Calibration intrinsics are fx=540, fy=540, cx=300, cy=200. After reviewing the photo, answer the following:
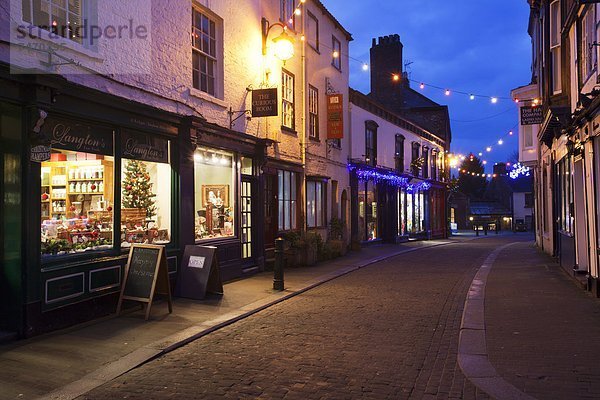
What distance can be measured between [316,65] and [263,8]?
14.6 ft

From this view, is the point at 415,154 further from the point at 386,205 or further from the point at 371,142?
the point at 371,142

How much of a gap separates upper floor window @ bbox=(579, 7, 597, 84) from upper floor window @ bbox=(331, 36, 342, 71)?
33.2 feet

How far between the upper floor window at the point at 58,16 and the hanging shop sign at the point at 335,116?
471 inches

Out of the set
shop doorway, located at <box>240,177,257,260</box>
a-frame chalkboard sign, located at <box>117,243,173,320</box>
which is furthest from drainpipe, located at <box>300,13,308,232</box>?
a-frame chalkboard sign, located at <box>117,243,173,320</box>

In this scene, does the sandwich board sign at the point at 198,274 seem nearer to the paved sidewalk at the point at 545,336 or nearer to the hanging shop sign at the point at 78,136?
the hanging shop sign at the point at 78,136

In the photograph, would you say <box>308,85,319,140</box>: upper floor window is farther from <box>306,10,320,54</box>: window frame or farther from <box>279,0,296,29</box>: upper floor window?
<box>279,0,296,29</box>: upper floor window

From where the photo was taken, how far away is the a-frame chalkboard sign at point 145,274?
8.49 m

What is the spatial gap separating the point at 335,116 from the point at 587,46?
9723 millimetres

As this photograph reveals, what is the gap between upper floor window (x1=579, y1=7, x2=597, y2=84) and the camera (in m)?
10.2

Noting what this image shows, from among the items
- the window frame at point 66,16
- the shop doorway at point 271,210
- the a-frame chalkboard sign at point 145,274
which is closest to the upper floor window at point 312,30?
the shop doorway at point 271,210

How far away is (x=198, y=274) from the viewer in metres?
10.1

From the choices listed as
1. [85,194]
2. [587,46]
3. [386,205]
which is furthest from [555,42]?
[386,205]

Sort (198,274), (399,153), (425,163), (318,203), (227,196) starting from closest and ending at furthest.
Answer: (198,274) < (227,196) < (318,203) < (399,153) < (425,163)

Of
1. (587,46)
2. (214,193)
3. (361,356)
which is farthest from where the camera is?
(214,193)
